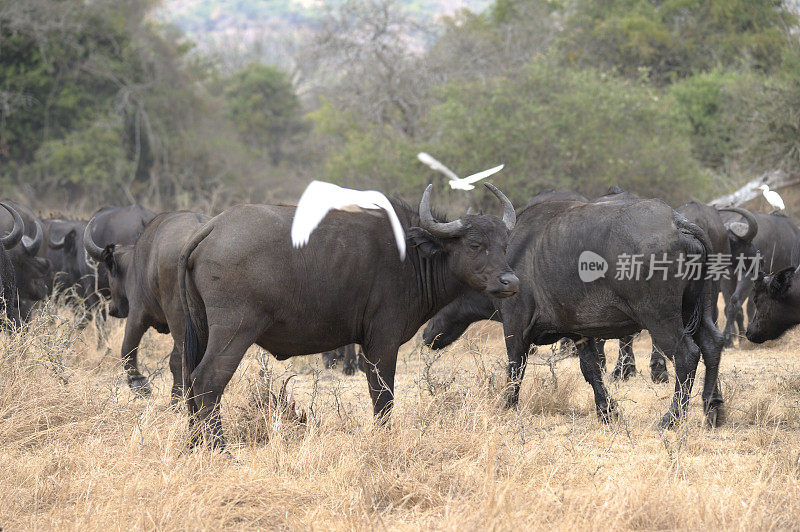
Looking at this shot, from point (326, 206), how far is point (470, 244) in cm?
97

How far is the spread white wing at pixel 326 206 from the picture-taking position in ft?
17.2

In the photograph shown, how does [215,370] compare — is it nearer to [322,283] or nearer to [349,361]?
[322,283]

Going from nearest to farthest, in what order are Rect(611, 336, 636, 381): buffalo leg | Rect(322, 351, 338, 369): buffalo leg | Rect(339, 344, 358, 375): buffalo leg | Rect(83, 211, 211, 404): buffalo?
1. Rect(83, 211, 211, 404): buffalo
2. Rect(611, 336, 636, 381): buffalo leg
3. Rect(339, 344, 358, 375): buffalo leg
4. Rect(322, 351, 338, 369): buffalo leg

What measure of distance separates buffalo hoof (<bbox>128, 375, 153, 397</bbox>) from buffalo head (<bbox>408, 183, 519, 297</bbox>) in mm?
2946

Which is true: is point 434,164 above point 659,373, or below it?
above

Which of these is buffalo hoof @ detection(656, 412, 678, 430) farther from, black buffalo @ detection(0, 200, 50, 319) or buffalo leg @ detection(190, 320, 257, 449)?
black buffalo @ detection(0, 200, 50, 319)

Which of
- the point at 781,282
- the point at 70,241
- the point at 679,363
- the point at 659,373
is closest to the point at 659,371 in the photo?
the point at 659,373

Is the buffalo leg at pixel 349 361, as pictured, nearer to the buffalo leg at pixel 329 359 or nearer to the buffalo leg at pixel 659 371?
the buffalo leg at pixel 329 359

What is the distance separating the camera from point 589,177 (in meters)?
17.1

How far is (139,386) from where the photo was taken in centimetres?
773

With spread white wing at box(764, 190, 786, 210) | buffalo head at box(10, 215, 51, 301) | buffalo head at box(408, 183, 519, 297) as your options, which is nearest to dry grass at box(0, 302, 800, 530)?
buffalo head at box(408, 183, 519, 297)

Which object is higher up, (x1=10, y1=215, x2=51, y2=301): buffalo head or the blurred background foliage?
the blurred background foliage

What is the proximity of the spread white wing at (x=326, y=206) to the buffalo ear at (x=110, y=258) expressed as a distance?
10.2 feet

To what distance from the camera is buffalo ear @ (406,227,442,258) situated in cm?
560
